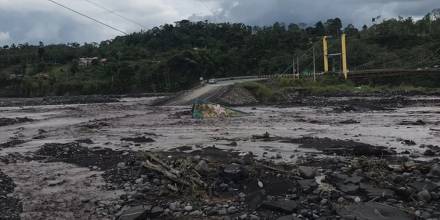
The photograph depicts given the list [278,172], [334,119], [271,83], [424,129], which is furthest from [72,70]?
[278,172]

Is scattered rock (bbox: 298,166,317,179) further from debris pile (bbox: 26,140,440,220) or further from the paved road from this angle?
the paved road

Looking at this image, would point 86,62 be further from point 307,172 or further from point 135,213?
point 135,213

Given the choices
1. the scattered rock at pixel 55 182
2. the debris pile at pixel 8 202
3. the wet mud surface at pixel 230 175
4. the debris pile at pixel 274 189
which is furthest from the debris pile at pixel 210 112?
the debris pile at pixel 8 202

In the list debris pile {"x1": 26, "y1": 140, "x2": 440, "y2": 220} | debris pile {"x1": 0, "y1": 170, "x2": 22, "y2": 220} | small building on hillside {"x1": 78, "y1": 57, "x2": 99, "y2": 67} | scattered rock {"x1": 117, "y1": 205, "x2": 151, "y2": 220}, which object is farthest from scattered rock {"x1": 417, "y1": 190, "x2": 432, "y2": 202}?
small building on hillside {"x1": 78, "y1": 57, "x2": 99, "y2": 67}

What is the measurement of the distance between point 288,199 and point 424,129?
64.1 feet

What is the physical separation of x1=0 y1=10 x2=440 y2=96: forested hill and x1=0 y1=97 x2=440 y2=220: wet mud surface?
7698 cm

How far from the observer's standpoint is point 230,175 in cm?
1616

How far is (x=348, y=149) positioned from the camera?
2272cm

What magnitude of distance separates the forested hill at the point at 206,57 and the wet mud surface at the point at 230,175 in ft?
253

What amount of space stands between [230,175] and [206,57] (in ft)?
344

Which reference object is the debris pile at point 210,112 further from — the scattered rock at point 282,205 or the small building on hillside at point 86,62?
the small building on hillside at point 86,62

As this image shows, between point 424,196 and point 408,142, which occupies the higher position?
point 424,196

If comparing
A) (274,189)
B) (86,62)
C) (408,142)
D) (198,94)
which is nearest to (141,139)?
(408,142)

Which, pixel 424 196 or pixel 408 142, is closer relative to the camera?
pixel 424 196
